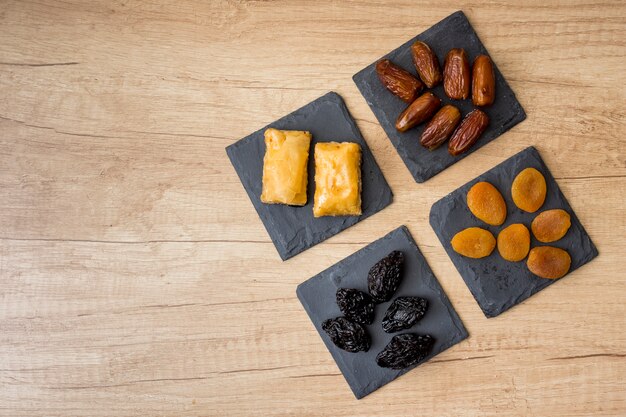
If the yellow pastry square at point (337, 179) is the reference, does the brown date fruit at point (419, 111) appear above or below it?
above

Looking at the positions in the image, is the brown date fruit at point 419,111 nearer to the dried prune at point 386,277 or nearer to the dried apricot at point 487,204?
the dried apricot at point 487,204

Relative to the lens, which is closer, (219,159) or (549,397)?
(549,397)

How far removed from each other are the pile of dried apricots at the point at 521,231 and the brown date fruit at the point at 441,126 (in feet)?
0.49

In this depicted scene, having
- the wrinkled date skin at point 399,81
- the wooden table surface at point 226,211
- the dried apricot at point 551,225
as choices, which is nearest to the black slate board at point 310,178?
the wooden table surface at point 226,211

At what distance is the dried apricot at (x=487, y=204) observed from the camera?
5.60 ft

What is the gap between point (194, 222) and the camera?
1835 millimetres

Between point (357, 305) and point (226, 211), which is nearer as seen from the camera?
point (357, 305)

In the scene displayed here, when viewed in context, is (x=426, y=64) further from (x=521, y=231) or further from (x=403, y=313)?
(x=403, y=313)

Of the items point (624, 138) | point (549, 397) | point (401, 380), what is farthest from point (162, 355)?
point (624, 138)

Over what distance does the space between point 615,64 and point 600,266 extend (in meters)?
0.51

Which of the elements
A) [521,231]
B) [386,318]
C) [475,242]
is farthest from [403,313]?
[521,231]

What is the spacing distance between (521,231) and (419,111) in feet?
1.26

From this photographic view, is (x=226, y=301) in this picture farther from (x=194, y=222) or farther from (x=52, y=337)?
(x=52, y=337)

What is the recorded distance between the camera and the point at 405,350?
5.55ft
